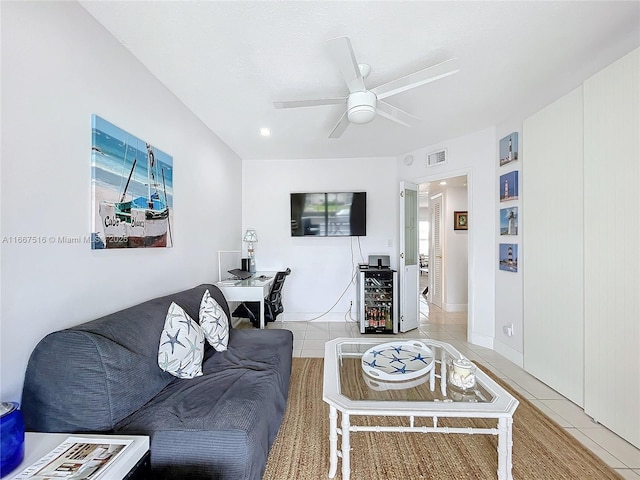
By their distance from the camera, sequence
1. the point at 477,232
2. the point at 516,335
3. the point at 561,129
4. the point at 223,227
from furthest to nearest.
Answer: the point at 223,227
the point at 477,232
the point at 516,335
the point at 561,129

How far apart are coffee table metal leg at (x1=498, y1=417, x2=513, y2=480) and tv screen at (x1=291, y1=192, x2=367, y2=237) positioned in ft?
9.56

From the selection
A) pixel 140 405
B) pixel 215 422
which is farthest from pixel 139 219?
pixel 215 422

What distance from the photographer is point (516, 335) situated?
272 centimetres

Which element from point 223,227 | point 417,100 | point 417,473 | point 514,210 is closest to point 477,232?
point 514,210

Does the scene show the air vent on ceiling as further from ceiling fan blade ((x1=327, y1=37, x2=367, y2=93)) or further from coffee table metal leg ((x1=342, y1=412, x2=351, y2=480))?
coffee table metal leg ((x1=342, y1=412, x2=351, y2=480))

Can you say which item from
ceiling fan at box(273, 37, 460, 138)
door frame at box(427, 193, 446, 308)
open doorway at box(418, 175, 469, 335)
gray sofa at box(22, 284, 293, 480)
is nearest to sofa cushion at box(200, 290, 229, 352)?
gray sofa at box(22, 284, 293, 480)

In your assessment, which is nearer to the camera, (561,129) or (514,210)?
(561,129)

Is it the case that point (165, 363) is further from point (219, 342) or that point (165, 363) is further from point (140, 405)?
point (219, 342)

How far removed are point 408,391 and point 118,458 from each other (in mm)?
1329

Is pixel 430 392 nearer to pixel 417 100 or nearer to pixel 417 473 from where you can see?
pixel 417 473

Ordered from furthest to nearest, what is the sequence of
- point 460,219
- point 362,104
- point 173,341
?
1. point 460,219
2. point 362,104
3. point 173,341

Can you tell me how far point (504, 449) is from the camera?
131 cm

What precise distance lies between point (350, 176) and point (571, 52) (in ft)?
8.82

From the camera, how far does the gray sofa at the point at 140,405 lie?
114cm
